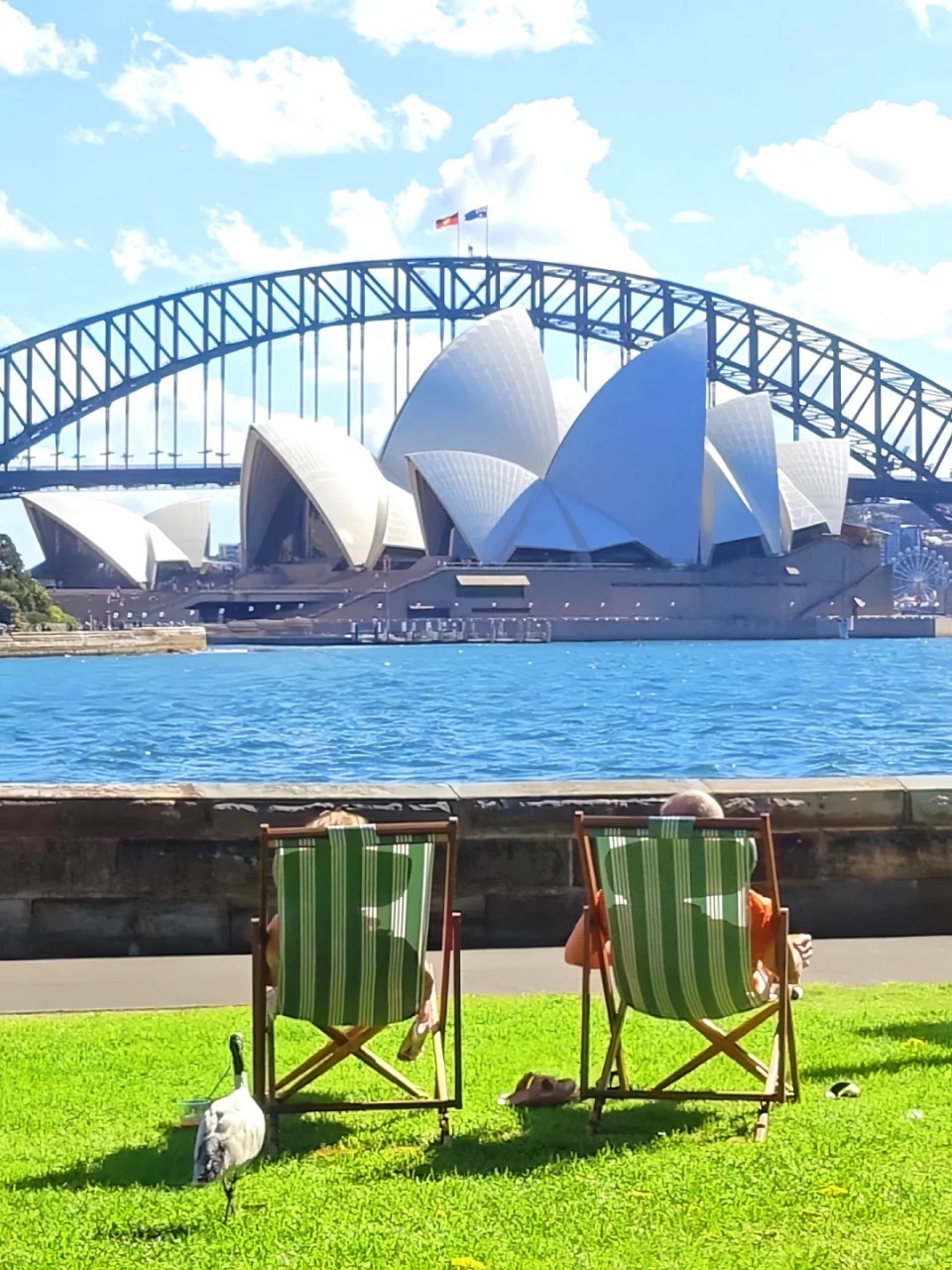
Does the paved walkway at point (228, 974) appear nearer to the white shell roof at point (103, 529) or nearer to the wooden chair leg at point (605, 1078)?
the wooden chair leg at point (605, 1078)

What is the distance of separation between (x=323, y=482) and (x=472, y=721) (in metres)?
60.4

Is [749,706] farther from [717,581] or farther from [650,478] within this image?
[717,581]

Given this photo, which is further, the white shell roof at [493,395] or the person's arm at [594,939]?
the white shell roof at [493,395]

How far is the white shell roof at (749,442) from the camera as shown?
89.6m

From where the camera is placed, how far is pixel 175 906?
7223 mm

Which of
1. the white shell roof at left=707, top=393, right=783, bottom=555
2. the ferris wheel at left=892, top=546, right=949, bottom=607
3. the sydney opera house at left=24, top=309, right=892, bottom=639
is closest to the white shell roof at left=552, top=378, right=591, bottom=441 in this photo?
the sydney opera house at left=24, top=309, right=892, bottom=639

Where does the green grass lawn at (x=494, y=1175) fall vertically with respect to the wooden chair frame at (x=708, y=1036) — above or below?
below

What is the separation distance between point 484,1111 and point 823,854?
3.34 metres

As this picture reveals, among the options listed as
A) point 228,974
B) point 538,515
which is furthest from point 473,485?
point 228,974

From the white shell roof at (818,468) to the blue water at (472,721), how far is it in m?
36.0

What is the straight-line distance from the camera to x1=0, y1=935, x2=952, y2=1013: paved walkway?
20.2ft

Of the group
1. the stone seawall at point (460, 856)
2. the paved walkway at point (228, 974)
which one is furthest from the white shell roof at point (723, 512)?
the paved walkway at point (228, 974)

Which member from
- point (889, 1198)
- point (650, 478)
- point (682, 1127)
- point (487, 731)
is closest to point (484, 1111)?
point (682, 1127)

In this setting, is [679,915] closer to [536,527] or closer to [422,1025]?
[422,1025]
